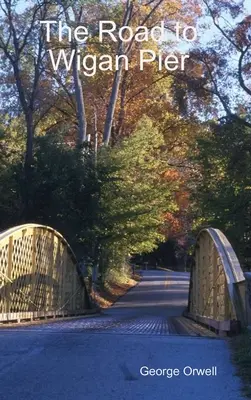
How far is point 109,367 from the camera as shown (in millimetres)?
8570

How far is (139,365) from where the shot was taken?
8.67 m

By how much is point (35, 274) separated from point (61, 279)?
12.5 feet

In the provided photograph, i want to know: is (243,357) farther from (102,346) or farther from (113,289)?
(113,289)

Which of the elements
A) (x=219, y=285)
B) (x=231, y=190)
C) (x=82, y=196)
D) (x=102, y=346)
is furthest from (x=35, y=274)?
(x=231, y=190)

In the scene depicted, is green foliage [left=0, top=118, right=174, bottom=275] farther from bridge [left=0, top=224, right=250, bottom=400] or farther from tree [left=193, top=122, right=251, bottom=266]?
bridge [left=0, top=224, right=250, bottom=400]

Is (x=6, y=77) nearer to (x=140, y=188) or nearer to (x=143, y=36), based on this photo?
(x=143, y=36)

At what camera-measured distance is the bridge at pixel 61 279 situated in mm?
12578

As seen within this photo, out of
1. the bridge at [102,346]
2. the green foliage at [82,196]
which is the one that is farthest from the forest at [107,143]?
the bridge at [102,346]

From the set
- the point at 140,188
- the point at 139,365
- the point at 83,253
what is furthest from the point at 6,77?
the point at 139,365

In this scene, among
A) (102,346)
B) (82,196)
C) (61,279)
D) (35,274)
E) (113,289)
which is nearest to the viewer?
(102,346)

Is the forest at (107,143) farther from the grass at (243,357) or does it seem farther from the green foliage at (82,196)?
the grass at (243,357)

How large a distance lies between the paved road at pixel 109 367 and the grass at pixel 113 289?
24.6 meters

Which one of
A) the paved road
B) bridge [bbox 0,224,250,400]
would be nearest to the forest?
bridge [bbox 0,224,250,400]

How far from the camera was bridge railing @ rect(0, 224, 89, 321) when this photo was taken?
16.2m
